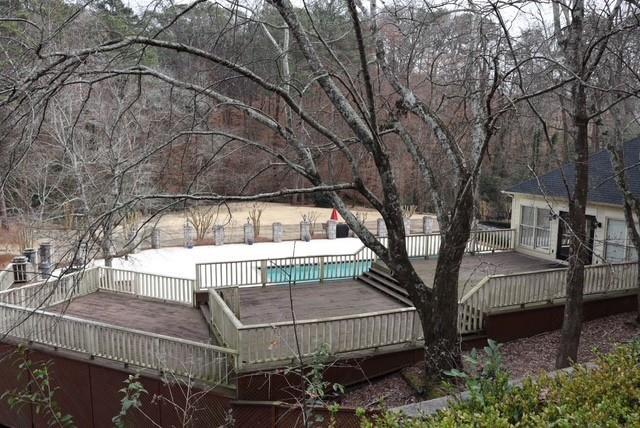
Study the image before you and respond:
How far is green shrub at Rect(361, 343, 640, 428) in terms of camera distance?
2.69 meters

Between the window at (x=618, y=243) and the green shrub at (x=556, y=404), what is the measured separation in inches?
379

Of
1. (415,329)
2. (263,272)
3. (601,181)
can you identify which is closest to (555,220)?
(601,181)

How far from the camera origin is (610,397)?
118 inches

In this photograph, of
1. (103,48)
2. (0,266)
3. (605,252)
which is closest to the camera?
(103,48)

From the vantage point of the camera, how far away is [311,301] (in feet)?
34.4

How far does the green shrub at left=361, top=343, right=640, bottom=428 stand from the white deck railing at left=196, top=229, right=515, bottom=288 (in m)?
7.19

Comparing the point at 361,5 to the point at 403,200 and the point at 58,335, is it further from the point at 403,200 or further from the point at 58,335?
the point at 403,200

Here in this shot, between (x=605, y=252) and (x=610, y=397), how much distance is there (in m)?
10.9

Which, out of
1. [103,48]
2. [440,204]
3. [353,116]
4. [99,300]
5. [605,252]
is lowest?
[99,300]

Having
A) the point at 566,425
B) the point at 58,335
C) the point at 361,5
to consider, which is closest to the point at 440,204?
the point at 361,5

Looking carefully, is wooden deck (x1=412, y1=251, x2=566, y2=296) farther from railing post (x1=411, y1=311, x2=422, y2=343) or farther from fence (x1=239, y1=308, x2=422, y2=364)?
fence (x1=239, y1=308, x2=422, y2=364)

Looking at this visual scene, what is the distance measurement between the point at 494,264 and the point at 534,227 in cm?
232

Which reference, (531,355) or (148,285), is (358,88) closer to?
(531,355)

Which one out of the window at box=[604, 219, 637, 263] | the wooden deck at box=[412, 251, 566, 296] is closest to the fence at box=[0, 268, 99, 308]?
the wooden deck at box=[412, 251, 566, 296]
